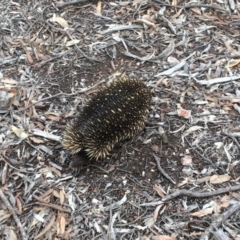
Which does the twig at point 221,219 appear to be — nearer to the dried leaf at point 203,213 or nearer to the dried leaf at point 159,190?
the dried leaf at point 203,213

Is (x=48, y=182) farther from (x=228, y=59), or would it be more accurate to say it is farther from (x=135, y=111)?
(x=228, y=59)

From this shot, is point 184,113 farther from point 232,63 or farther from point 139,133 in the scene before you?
point 232,63

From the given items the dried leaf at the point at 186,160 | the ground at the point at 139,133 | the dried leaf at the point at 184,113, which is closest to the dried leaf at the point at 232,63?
the ground at the point at 139,133

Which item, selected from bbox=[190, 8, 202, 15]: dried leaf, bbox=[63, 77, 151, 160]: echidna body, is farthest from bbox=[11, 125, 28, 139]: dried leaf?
bbox=[190, 8, 202, 15]: dried leaf

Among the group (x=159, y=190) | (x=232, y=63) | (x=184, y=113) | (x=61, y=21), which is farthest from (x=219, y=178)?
(x=61, y=21)

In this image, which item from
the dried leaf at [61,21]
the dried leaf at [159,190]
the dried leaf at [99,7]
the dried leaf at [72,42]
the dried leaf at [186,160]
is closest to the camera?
the dried leaf at [159,190]
